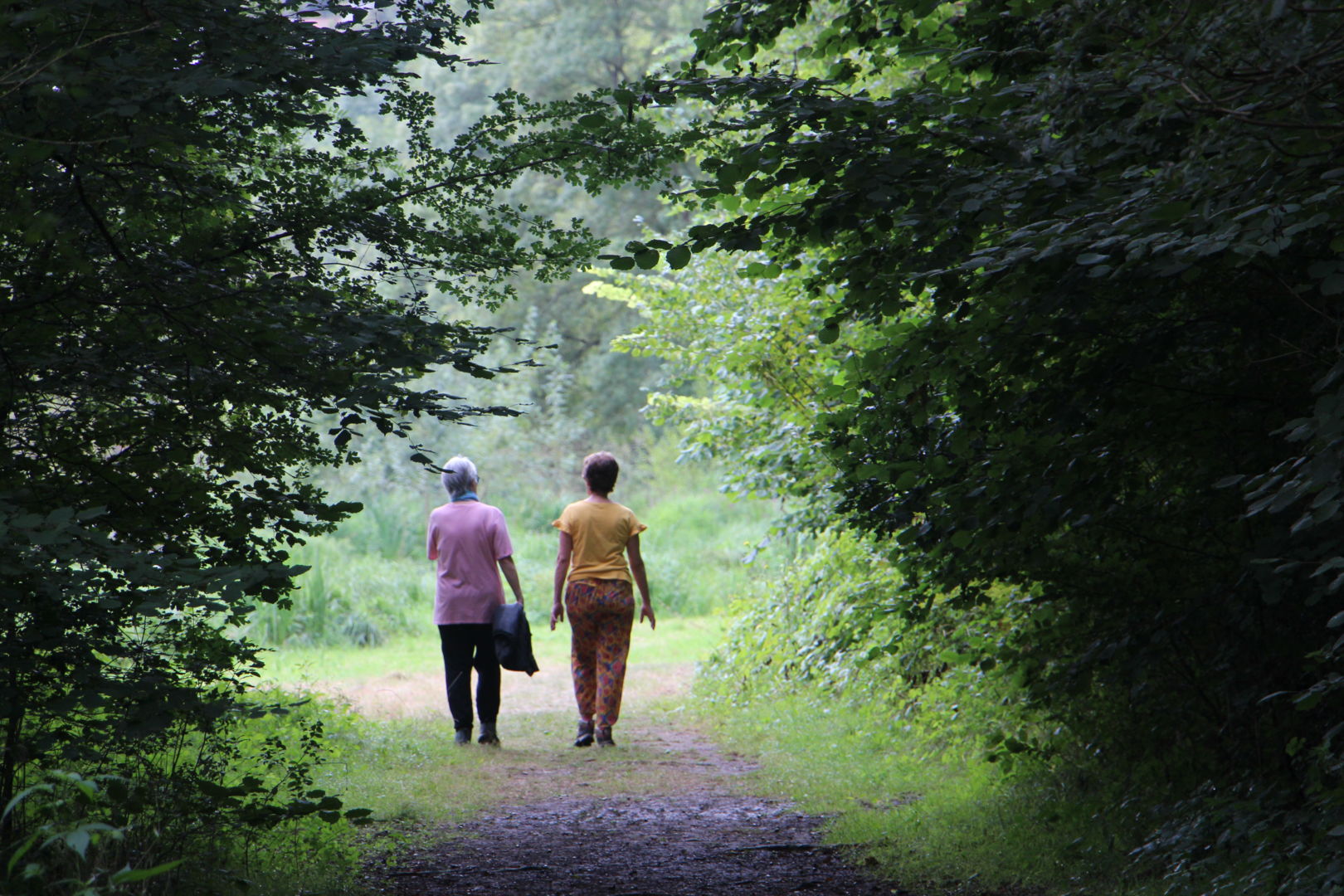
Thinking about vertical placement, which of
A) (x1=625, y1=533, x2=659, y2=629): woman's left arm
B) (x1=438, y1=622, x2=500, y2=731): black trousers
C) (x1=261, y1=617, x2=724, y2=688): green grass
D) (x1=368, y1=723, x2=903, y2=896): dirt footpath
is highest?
(x1=261, y1=617, x2=724, y2=688): green grass

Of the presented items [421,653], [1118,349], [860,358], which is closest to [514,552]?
[421,653]

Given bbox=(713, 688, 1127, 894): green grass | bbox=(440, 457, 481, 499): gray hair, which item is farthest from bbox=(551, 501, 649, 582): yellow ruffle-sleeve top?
bbox=(713, 688, 1127, 894): green grass

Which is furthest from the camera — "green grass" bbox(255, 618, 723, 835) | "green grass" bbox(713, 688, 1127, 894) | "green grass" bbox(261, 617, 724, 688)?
"green grass" bbox(261, 617, 724, 688)

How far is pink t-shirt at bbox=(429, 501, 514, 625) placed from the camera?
27.9 ft

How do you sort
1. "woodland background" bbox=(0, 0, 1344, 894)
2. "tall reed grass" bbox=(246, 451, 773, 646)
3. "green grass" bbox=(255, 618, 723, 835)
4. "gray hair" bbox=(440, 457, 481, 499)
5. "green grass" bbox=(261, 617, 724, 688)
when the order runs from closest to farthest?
"woodland background" bbox=(0, 0, 1344, 894) < "green grass" bbox=(255, 618, 723, 835) < "gray hair" bbox=(440, 457, 481, 499) < "green grass" bbox=(261, 617, 724, 688) < "tall reed grass" bbox=(246, 451, 773, 646)

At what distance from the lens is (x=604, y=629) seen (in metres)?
8.57

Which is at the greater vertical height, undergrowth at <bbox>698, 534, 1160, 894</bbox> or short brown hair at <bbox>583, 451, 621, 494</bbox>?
short brown hair at <bbox>583, 451, 621, 494</bbox>

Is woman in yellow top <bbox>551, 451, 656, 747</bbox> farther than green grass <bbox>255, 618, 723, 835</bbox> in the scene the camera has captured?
Yes

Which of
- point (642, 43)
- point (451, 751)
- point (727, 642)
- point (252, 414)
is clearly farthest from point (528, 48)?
point (252, 414)

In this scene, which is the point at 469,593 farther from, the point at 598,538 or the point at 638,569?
the point at 638,569

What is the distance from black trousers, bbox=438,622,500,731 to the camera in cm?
855

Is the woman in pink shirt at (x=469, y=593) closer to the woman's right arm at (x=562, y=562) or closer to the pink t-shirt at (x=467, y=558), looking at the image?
the pink t-shirt at (x=467, y=558)

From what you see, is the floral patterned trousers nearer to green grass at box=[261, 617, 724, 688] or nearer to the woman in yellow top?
the woman in yellow top

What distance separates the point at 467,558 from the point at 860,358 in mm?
4541
